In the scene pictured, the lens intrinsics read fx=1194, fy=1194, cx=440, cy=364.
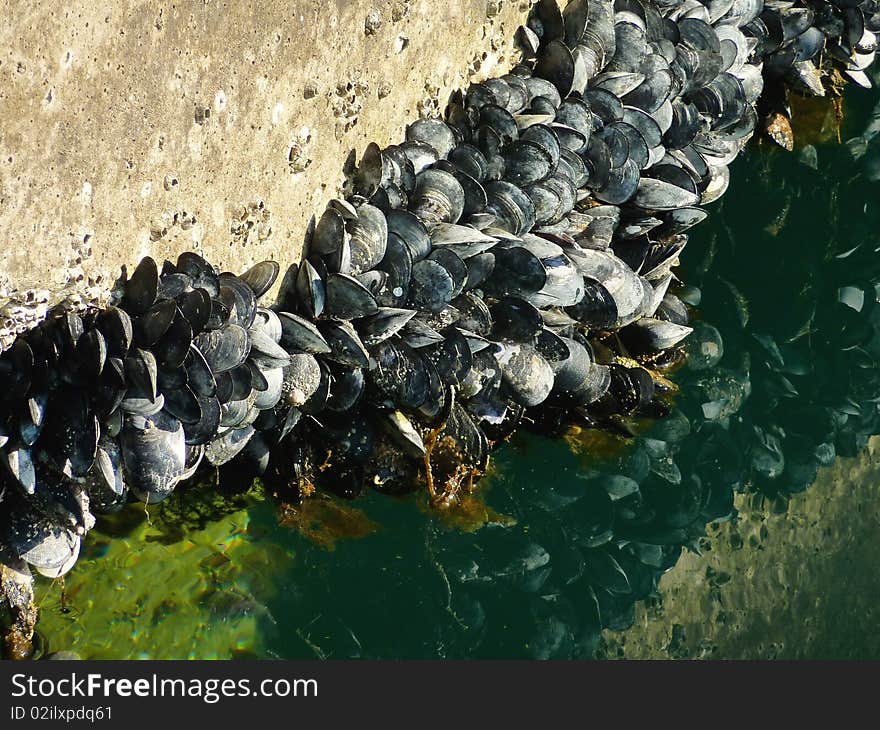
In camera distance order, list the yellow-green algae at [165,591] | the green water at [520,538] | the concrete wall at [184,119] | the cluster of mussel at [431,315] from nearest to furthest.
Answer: the concrete wall at [184,119], the cluster of mussel at [431,315], the yellow-green algae at [165,591], the green water at [520,538]

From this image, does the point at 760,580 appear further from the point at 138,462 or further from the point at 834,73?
the point at 834,73

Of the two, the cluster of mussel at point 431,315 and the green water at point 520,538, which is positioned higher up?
the cluster of mussel at point 431,315

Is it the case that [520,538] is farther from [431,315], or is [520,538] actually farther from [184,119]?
[184,119]

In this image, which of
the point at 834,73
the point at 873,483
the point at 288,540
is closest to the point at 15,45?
the point at 288,540

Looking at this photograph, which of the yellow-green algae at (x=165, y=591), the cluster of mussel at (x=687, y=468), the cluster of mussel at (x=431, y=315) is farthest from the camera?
the cluster of mussel at (x=687, y=468)

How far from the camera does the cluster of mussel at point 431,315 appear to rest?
10.6ft

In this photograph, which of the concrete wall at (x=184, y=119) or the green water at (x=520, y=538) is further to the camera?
the green water at (x=520, y=538)

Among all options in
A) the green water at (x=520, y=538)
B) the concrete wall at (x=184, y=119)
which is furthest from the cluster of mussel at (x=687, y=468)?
the concrete wall at (x=184, y=119)

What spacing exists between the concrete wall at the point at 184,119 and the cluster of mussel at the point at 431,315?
11 centimetres

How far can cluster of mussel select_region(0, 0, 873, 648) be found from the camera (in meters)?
3.24

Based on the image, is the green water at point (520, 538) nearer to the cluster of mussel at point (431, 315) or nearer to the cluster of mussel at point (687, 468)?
the cluster of mussel at point (687, 468)

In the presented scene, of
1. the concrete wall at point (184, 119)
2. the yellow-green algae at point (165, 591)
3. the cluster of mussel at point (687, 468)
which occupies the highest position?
the concrete wall at point (184, 119)

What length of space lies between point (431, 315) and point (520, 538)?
89 cm

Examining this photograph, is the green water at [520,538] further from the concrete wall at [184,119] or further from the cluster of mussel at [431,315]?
the concrete wall at [184,119]
